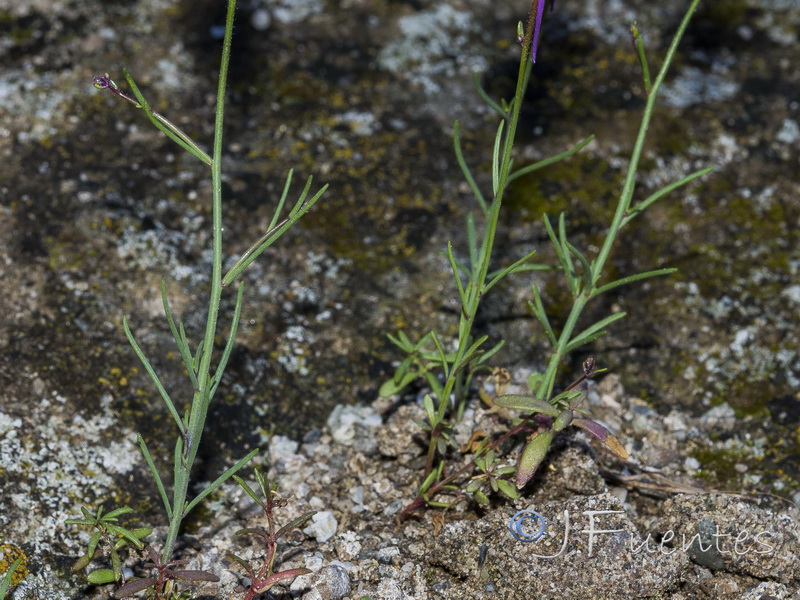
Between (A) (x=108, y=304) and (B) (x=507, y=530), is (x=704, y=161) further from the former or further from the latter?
(A) (x=108, y=304)

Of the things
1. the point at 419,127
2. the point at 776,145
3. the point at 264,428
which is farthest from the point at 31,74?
the point at 776,145

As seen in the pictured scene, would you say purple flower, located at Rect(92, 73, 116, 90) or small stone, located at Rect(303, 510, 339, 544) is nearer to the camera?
purple flower, located at Rect(92, 73, 116, 90)

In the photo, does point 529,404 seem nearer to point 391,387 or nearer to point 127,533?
point 391,387

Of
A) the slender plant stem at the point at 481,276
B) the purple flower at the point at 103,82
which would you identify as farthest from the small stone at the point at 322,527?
the purple flower at the point at 103,82

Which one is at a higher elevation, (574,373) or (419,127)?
(419,127)

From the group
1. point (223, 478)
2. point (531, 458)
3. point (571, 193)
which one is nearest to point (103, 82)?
point (223, 478)

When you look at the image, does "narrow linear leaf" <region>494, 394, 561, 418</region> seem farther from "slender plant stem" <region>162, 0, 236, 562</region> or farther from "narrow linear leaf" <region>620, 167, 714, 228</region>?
"slender plant stem" <region>162, 0, 236, 562</region>

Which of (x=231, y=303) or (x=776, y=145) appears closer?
(x=231, y=303)

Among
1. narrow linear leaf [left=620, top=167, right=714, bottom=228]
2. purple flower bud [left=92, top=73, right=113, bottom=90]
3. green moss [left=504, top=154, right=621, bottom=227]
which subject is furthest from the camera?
green moss [left=504, top=154, right=621, bottom=227]
